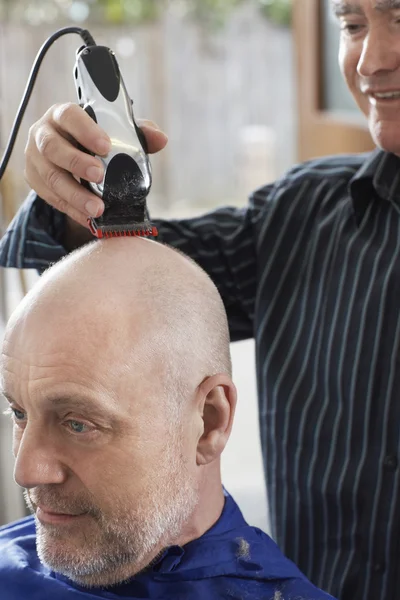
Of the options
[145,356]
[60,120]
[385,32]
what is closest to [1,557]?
[145,356]

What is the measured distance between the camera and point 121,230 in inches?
49.9

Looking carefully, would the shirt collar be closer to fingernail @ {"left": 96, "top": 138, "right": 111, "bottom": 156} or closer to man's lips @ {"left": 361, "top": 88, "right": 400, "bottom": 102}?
man's lips @ {"left": 361, "top": 88, "right": 400, "bottom": 102}

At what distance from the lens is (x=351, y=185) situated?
1665 millimetres

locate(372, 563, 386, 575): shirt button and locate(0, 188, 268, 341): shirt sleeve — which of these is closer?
locate(372, 563, 386, 575): shirt button

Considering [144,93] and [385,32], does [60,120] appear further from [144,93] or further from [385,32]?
[144,93]

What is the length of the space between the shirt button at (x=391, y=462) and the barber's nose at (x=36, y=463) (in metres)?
0.63

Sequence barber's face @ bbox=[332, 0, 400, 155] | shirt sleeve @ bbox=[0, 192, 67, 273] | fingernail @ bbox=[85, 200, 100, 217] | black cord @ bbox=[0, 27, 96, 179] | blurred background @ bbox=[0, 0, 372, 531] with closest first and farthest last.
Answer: fingernail @ bbox=[85, 200, 100, 217] → black cord @ bbox=[0, 27, 96, 179] → barber's face @ bbox=[332, 0, 400, 155] → shirt sleeve @ bbox=[0, 192, 67, 273] → blurred background @ bbox=[0, 0, 372, 531]

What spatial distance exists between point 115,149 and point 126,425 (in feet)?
1.23

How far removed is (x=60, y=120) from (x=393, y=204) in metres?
0.67

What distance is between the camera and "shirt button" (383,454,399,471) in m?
1.51

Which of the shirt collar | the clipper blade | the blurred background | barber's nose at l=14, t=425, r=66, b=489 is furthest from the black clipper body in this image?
the blurred background

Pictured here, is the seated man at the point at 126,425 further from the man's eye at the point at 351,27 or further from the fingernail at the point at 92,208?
the man's eye at the point at 351,27

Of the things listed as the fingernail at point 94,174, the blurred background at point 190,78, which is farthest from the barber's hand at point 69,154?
the blurred background at point 190,78

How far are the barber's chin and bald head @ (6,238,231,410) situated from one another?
1.57ft
